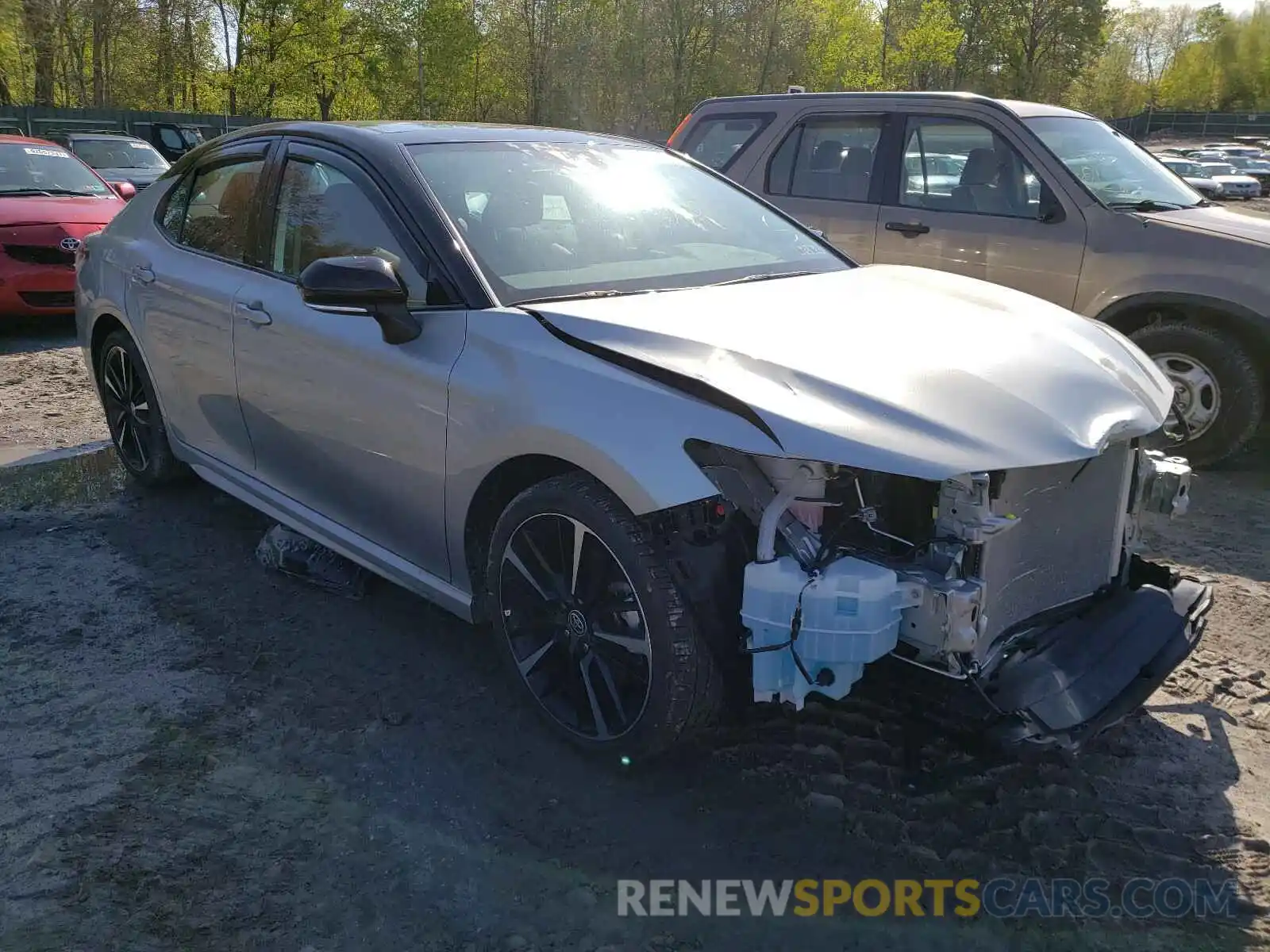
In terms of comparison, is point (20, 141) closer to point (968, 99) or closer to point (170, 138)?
point (968, 99)

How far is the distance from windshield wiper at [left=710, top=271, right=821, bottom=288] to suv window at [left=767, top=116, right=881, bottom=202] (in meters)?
3.29

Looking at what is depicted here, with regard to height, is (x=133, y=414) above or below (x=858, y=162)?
below

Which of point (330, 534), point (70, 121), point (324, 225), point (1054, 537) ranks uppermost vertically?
point (70, 121)

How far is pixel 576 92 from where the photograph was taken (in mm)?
47312

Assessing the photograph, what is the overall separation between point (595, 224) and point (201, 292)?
68.1 inches

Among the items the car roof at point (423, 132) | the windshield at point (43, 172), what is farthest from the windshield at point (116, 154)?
the car roof at point (423, 132)

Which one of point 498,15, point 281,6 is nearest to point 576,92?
point 498,15

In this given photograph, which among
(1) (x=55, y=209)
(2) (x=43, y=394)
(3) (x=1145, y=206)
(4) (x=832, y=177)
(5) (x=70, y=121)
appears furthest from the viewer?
(5) (x=70, y=121)

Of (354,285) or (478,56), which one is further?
(478,56)

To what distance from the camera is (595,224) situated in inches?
137

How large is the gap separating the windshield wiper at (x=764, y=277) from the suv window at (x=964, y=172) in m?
2.99

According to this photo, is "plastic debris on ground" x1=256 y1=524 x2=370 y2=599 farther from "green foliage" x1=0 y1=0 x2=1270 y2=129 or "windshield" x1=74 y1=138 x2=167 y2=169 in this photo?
"green foliage" x1=0 y1=0 x2=1270 y2=129

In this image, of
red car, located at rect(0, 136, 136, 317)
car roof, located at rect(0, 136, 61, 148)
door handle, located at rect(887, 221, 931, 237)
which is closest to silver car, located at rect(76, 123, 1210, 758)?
door handle, located at rect(887, 221, 931, 237)

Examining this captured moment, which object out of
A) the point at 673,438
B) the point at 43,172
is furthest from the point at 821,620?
the point at 43,172
